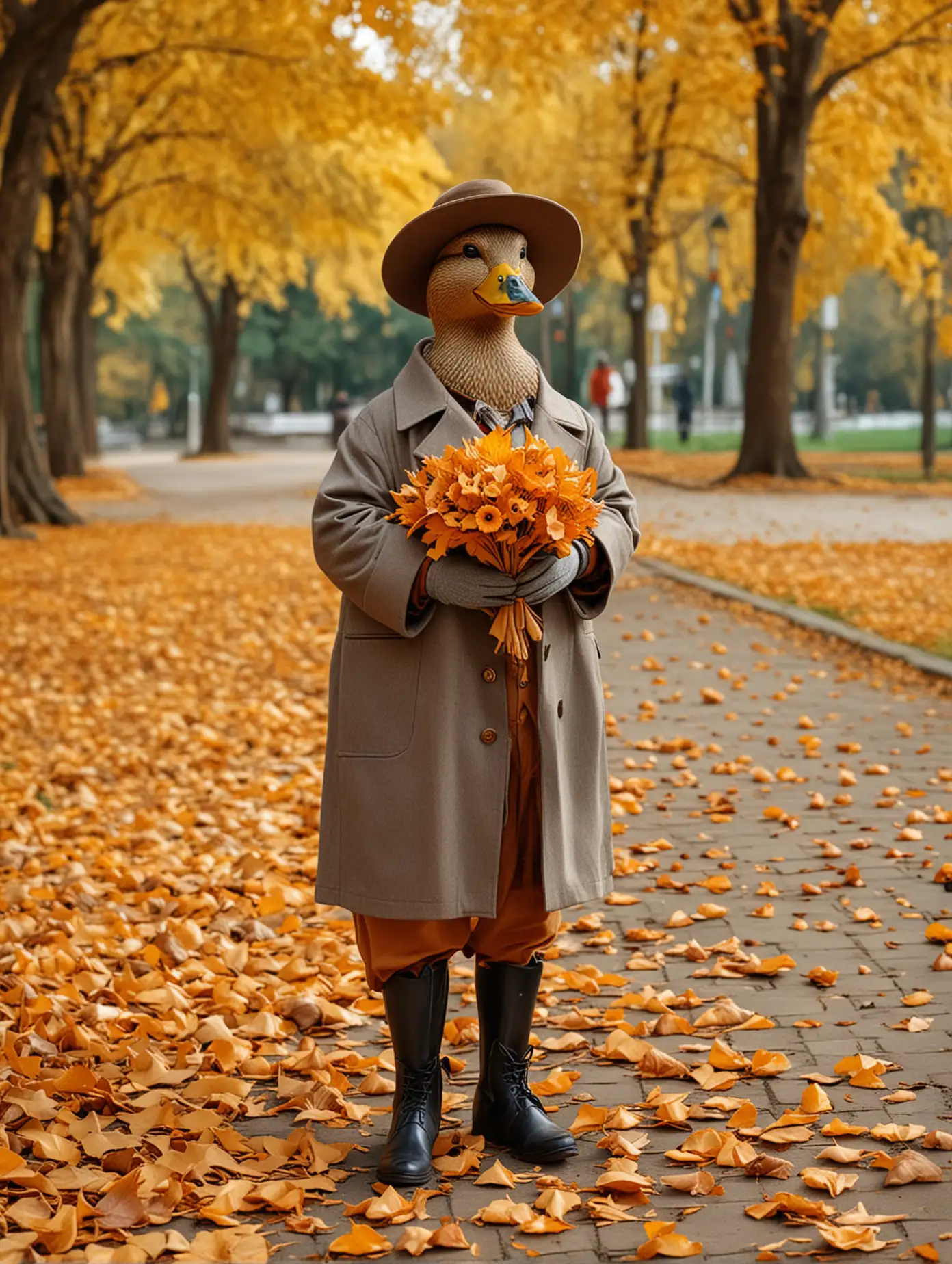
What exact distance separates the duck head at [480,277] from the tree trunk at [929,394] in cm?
2391

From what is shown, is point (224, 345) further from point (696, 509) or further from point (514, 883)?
point (514, 883)

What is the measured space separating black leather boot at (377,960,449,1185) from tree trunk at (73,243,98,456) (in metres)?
29.3

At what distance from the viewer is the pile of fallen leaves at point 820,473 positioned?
78.5 ft

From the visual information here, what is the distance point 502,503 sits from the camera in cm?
347

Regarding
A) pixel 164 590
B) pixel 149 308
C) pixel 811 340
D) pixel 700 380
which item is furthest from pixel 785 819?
pixel 700 380

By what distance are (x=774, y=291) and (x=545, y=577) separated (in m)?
21.8

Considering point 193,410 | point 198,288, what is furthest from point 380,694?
point 193,410

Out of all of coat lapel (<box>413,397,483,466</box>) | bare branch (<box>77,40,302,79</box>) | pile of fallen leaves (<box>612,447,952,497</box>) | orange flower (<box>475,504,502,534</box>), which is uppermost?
bare branch (<box>77,40,302,79</box>)

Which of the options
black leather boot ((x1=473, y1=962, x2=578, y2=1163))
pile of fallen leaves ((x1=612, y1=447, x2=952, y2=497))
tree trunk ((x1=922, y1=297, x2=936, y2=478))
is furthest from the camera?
tree trunk ((x1=922, y1=297, x2=936, y2=478))

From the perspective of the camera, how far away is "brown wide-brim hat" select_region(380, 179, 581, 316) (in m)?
3.82

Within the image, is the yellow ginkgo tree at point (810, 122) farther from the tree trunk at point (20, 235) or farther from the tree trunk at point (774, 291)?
the tree trunk at point (20, 235)

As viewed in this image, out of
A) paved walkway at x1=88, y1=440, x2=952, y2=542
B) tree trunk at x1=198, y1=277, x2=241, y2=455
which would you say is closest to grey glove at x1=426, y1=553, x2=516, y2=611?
paved walkway at x1=88, y1=440, x2=952, y2=542

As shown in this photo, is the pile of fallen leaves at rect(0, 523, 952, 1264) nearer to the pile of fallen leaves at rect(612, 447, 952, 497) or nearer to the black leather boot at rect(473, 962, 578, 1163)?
the black leather boot at rect(473, 962, 578, 1163)

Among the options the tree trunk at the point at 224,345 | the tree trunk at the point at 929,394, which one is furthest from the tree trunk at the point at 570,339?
the tree trunk at the point at 929,394
